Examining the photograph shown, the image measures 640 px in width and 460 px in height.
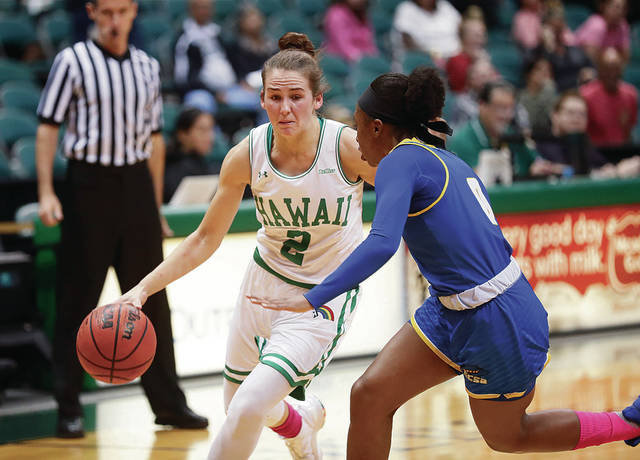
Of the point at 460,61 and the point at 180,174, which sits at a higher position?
the point at 460,61

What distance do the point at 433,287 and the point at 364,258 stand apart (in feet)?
1.75

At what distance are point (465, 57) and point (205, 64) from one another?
3044mm

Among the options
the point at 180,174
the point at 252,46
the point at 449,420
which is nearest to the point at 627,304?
the point at 449,420

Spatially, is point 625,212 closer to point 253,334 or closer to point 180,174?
point 180,174

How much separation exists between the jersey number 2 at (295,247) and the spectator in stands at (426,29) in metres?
7.80

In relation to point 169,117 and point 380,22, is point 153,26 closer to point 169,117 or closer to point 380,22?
point 169,117

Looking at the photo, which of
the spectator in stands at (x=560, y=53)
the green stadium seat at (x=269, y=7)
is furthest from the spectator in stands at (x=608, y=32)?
the green stadium seat at (x=269, y=7)

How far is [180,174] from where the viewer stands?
744 cm

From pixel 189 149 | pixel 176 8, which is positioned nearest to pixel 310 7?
pixel 176 8

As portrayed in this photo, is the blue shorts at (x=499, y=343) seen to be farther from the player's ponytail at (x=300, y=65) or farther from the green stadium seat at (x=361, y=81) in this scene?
the green stadium seat at (x=361, y=81)

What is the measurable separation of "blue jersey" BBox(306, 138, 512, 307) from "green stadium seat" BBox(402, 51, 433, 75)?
7.66m

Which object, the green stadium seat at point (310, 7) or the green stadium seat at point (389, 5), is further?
the green stadium seat at point (389, 5)

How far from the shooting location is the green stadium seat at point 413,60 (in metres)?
10.9

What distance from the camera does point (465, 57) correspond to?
35.7ft
